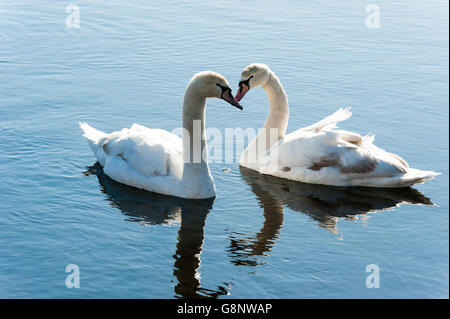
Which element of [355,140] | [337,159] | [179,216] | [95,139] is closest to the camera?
[179,216]

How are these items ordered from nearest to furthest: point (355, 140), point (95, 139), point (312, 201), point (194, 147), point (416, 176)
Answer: point (194, 147) → point (312, 201) → point (416, 176) → point (355, 140) → point (95, 139)

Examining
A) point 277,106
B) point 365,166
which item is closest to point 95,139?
point 277,106

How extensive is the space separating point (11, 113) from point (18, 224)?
15.3ft

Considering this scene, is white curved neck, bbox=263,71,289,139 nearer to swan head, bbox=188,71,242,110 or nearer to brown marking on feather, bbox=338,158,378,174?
brown marking on feather, bbox=338,158,378,174

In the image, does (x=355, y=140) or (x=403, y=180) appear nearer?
(x=403, y=180)

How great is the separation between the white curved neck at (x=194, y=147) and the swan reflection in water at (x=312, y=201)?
3.50ft

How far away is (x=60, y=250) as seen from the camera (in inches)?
333

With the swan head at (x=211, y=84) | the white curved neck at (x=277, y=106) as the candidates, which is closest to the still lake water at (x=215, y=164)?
the white curved neck at (x=277, y=106)

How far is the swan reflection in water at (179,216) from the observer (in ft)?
25.4

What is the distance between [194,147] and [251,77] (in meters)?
2.27

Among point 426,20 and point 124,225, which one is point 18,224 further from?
point 426,20

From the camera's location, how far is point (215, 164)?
1170 cm

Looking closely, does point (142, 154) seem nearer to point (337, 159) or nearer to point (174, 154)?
point (174, 154)
